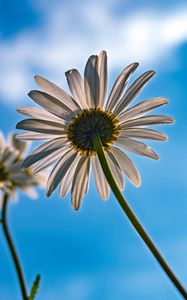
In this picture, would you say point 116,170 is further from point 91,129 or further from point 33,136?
point 33,136

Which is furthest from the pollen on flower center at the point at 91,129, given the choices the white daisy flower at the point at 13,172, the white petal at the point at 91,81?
the white daisy flower at the point at 13,172

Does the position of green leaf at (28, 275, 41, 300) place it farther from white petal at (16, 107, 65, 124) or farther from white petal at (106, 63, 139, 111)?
white petal at (106, 63, 139, 111)

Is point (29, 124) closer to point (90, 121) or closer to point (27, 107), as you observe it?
point (27, 107)

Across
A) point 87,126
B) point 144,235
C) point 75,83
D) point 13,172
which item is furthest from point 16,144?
point 144,235

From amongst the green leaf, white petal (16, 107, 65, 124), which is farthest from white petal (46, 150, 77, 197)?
the green leaf

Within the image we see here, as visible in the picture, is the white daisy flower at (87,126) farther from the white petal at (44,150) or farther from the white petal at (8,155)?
the white petal at (8,155)
